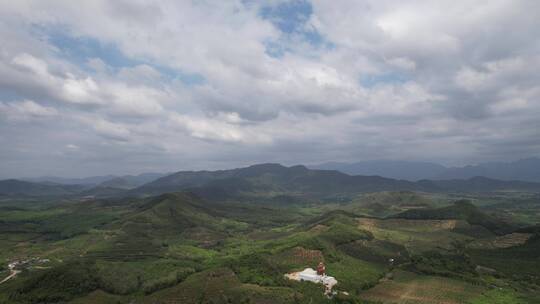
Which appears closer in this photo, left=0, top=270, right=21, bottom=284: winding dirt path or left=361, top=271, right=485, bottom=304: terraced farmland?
left=361, top=271, right=485, bottom=304: terraced farmland

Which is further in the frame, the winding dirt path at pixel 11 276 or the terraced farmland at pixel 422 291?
the winding dirt path at pixel 11 276

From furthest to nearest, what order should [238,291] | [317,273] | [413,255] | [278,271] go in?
1. [413,255]
2. [278,271]
3. [317,273]
4. [238,291]

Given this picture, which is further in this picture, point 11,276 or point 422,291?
point 11,276

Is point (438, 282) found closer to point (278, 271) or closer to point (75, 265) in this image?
point (278, 271)

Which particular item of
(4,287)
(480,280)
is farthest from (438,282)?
(4,287)

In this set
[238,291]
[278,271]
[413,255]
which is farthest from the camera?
[413,255]

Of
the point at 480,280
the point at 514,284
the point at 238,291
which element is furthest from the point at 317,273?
the point at 514,284

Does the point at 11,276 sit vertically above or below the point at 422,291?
above

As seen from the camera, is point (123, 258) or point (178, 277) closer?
point (178, 277)

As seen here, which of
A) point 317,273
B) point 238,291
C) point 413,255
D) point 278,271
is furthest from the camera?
point 413,255

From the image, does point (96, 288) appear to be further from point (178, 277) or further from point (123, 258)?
point (123, 258)
